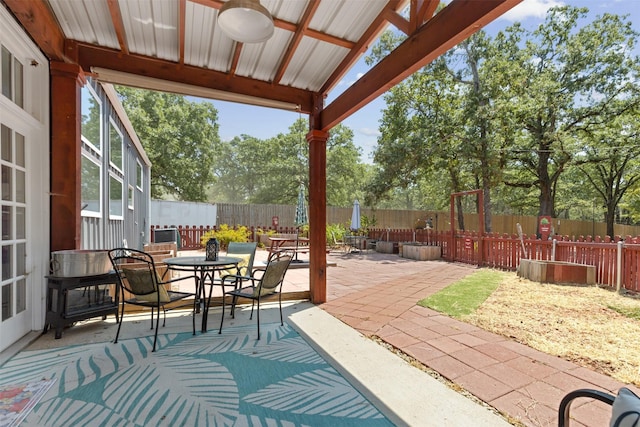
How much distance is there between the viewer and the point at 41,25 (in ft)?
8.18

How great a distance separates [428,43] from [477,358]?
2418mm

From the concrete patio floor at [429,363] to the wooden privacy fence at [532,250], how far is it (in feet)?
11.5

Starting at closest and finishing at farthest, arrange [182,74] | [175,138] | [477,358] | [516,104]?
1. [477,358]
2. [182,74]
3. [516,104]
4. [175,138]

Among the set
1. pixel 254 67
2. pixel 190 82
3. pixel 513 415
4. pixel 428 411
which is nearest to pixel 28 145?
pixel 190 82

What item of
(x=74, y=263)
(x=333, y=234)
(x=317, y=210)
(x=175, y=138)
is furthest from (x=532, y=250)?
(x=175, y=138)

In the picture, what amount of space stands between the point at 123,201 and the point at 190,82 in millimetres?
3605

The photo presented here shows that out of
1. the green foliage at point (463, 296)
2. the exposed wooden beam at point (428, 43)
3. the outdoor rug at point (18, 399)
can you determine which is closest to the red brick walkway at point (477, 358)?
the green foliage at point (463, 296)

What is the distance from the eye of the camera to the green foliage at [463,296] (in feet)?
12.5

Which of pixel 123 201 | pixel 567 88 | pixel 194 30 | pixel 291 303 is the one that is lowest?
pixel 291 303

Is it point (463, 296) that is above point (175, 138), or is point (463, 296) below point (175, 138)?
below

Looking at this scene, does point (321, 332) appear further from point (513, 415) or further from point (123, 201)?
point (123, 201)

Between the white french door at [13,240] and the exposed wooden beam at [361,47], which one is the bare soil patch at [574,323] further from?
the white french door at [13,240]

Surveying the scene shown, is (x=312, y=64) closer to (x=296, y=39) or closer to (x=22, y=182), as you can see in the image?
(x=296, y=39)

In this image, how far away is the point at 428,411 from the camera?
72.1 inches
